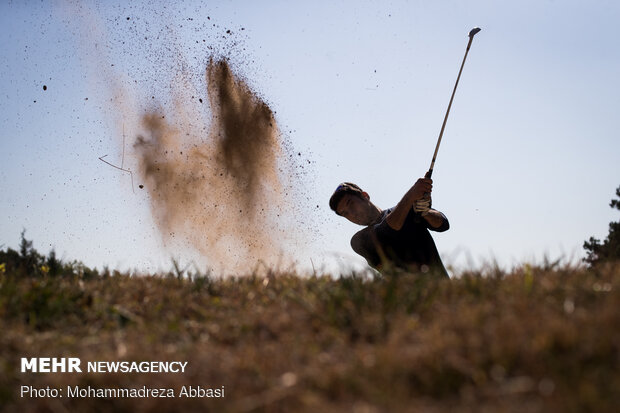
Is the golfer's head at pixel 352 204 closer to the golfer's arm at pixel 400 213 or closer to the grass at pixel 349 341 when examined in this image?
the golfer's arm at pixel 400 213

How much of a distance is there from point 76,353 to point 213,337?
0.72 m

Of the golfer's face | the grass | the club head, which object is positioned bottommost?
the grass

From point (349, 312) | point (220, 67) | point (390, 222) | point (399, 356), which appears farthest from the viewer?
point (220, 67)

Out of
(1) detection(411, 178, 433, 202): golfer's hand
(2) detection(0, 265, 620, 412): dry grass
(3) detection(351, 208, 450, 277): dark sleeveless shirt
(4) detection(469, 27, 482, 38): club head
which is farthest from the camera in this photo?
(4) detection(469, 27, 482, 38): club head

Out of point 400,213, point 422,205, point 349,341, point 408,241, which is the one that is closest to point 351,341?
point 349,341

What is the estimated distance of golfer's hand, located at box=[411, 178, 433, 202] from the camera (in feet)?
22.0

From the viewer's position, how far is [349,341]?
287 centimetres

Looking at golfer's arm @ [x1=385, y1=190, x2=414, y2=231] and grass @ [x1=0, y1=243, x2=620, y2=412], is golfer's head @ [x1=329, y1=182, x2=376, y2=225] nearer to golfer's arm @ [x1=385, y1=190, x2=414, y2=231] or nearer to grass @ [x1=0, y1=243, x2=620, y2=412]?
golfer's arm @ [x1=385, y1=190, x2=414, y2=231]

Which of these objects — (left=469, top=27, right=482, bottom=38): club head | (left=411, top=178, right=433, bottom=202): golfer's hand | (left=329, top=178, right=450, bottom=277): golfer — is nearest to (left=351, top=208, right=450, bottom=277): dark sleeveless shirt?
(left=329, top=178, right=450, bottom=277): golfer

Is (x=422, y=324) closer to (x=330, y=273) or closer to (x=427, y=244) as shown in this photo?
(x=330, y=273)

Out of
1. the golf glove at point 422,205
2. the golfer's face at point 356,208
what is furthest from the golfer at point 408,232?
the golfer's face at point 356,208

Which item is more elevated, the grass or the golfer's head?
the golfer's head

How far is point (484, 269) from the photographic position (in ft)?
13.7

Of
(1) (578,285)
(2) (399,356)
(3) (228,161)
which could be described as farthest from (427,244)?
(3) (228,161)
